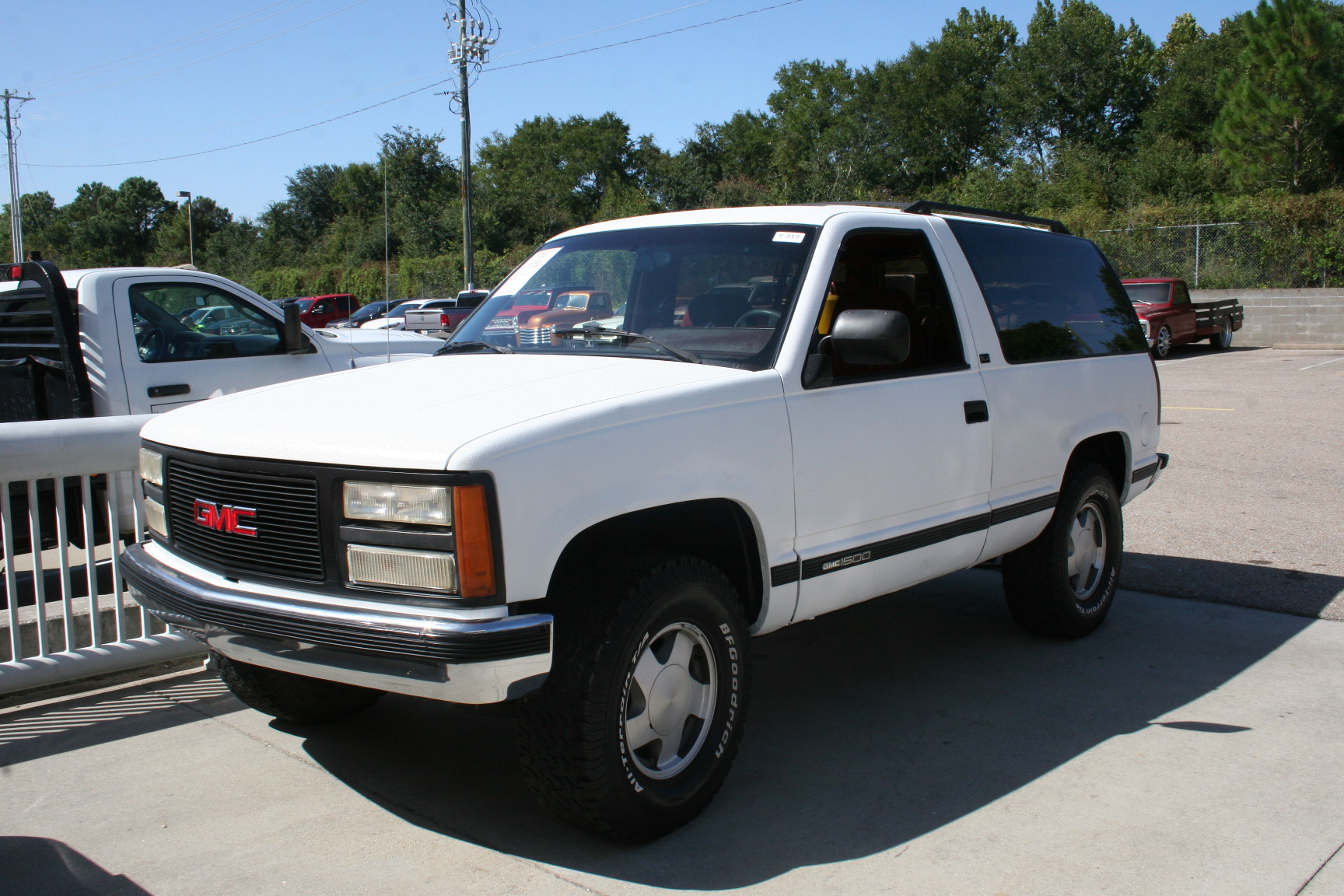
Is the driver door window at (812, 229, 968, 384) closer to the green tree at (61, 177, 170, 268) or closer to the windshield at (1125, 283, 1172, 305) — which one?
the windshield at (1125, 283, 1172, 305)

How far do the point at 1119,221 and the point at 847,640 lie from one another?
1095 inches

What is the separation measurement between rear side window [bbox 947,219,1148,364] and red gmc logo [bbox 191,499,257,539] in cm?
311

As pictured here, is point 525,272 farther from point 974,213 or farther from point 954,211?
point 974,213

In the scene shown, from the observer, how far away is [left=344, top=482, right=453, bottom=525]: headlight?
2.86 metres

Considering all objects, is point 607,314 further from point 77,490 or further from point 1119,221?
point 1119,221

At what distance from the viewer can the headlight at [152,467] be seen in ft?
12.0

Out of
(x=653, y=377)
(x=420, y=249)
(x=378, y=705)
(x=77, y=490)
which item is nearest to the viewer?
(x=653, y=377)

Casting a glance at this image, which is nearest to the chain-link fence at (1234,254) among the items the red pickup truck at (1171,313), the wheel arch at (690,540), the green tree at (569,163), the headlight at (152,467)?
the red pickup truck at (1171,313)

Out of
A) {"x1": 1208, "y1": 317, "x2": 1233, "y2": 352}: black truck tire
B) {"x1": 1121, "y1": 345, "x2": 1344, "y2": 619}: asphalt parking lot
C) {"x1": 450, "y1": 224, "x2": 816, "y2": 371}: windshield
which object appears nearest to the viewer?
{"x1": 450, "y1": 224, "x2": 816, "y2": 371}: windshield

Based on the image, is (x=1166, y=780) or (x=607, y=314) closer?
(x=1166, y=780)

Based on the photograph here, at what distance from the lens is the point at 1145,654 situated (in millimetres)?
5207

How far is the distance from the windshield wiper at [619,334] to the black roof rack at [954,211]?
0.94 metres

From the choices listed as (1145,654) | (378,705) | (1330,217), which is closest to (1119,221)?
(1330,217)

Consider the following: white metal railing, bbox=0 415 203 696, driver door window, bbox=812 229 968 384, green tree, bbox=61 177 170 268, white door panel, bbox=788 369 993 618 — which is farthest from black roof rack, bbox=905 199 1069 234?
green tree, bbox=61 177 170 268
